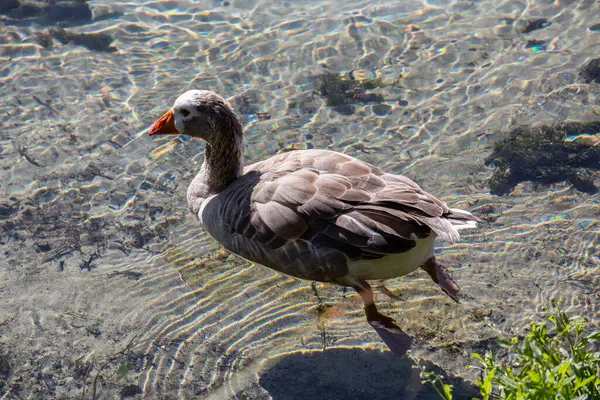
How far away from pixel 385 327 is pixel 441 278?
2.38 ft

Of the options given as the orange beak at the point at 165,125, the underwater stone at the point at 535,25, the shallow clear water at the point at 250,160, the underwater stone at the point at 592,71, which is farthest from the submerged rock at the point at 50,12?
the underwater stone at the point at 592,71

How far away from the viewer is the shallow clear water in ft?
15.6

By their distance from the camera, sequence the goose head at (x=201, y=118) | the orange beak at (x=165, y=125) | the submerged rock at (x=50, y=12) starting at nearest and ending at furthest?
the goose head at (x=201, y=118) < the orange beak at (x=165, y=125) < the submerged rock at (x=50, y=12)

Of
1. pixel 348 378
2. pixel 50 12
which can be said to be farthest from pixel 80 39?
pixel 348 378

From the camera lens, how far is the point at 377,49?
8609 mm

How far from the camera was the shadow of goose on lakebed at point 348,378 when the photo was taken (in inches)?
171

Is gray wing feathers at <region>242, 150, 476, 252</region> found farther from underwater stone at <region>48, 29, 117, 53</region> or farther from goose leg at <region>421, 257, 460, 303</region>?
underwater stone at <region>48, 29, 117, 53</region>

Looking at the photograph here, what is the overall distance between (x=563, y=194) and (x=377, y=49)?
12.1 ft

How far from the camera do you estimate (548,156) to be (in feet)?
21.6

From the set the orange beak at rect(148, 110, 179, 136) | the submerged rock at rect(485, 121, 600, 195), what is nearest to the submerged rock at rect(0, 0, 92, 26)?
the orange beak at rect(148, 110, 179, 136)

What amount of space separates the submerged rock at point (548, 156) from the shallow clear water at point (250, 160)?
0.39ft

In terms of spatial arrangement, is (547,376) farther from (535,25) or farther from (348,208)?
(535,25)

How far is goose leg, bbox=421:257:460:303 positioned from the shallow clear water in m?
0.19

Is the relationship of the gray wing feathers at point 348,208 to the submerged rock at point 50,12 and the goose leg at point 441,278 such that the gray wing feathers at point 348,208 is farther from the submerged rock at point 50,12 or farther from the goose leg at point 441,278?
the submerged rock at point 50,12
